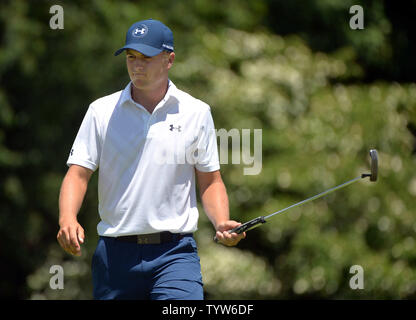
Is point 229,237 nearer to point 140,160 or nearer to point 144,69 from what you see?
point 140,160

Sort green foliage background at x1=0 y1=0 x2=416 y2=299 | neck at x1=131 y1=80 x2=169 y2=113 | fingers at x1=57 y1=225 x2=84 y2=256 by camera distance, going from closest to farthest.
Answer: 1. fingers at x1=57 y1=225 x2=84 y2=256
2. neck at x1=131 y1=80 x2=169 y2=113
3. green foliage background at x1=0 y1=0 x2=416 y2=299

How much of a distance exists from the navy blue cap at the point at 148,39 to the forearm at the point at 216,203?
0.75 metres

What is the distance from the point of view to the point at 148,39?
12.0 feet

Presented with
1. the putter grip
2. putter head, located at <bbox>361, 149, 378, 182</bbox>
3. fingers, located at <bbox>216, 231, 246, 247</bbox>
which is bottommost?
fingers, located at <bbox>216, 231, 246, 247</bbox>

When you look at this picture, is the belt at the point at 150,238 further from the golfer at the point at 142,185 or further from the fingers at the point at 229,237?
the fingers at the point at 229,237

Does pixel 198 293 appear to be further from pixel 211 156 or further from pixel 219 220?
pixel 211 156

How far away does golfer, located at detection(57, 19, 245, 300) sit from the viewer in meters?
3.61

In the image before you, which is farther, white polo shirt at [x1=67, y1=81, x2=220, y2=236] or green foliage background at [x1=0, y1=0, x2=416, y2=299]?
green foliage background at [x1=0, y1=0, x2=416, y2=299]

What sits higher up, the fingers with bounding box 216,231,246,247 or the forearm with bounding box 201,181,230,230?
the forearm with bounding box 201,181,230,230

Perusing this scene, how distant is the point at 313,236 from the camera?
870cm

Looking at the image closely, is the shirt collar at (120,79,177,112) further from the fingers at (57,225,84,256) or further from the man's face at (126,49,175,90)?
the fingers at (57,225,84,256)

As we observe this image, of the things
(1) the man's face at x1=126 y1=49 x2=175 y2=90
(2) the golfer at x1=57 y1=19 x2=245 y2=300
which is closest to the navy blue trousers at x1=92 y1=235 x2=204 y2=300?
(2) the golfer at x1=57 y1=19 x2=245 y2=300

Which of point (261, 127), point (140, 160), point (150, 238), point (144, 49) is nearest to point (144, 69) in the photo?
point (144, 49)
